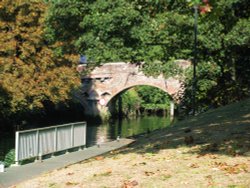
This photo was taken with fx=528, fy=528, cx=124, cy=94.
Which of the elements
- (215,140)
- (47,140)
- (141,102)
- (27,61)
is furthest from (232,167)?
(141,102)

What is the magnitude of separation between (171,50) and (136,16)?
2482mm

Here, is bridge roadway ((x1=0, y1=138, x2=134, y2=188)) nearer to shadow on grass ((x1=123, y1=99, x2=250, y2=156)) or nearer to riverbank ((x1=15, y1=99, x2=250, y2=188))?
riverbank ((x1=15, y1=99, x2=250, y2=188))

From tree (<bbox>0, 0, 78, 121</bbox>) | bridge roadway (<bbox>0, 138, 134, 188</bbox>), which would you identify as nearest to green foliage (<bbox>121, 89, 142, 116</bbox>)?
tree (<bbox>0, 0, 78, 121</bbox>)

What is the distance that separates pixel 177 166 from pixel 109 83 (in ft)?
144

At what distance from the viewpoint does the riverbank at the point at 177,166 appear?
8.12 metres

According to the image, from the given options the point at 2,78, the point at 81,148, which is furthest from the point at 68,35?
the point at 81,148

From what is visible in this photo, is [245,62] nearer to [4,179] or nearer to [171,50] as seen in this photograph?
[171,50]

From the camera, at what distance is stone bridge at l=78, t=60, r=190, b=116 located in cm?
5028

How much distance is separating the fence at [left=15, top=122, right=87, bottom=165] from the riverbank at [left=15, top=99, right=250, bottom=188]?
137 inches

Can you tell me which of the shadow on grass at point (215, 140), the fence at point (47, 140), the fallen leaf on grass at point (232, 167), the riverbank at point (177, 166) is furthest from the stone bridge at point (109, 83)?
the fallen leaf on grass at point (232, 167)

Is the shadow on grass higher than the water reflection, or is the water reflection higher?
the shadow on grass

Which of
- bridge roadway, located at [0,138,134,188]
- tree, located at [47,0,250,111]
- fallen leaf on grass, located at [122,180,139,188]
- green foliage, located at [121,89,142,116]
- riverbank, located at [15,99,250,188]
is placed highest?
tree, located at [47,0,250,111]

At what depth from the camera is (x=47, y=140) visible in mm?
15414

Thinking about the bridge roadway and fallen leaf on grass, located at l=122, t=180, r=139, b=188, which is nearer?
fallen leaf on grass, located at l=122, t=180, r=139, b=188
